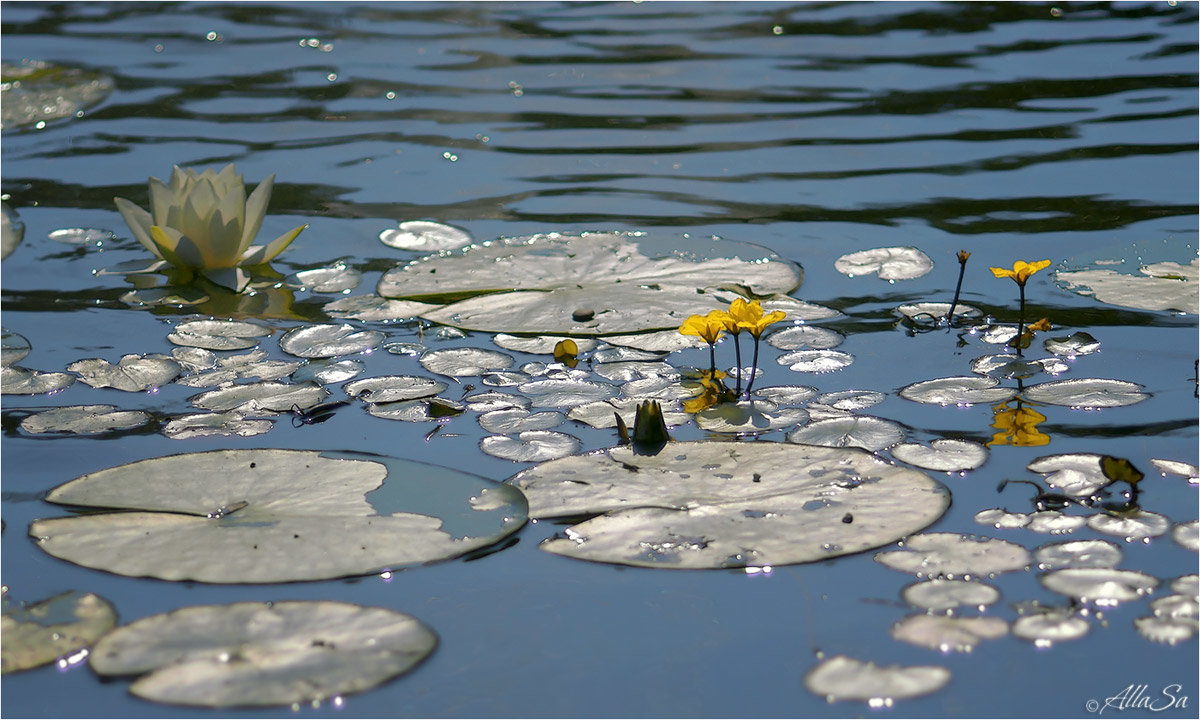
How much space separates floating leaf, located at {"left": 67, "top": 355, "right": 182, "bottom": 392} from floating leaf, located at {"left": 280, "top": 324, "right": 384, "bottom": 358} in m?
0.24

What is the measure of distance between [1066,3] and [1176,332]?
401 centimetres

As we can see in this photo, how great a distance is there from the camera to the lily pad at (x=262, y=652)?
1.38 m

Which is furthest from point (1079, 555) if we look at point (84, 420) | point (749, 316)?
point (84, 420)

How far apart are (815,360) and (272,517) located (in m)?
1.15

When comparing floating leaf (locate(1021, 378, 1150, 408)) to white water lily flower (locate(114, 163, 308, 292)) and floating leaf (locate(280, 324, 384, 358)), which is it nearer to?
floating leaf (locate(280, 324, 384, 358))

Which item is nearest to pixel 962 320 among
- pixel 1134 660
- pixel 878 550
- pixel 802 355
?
pixel 802 355

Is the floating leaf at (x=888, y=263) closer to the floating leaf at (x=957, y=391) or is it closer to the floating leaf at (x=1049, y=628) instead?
the floating leaf at (x=957, y=391)

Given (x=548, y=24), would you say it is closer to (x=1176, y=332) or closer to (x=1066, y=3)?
(x=1066, y=3)

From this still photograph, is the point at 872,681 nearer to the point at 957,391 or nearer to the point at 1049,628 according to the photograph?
the point at 1049,628

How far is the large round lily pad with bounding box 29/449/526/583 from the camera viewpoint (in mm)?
1654

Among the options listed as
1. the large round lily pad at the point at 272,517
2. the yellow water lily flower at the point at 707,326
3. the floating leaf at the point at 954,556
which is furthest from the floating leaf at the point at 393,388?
the floating leaf at the point at 954,556

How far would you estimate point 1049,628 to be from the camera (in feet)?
4.84

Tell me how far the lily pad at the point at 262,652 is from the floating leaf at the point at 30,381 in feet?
3.28

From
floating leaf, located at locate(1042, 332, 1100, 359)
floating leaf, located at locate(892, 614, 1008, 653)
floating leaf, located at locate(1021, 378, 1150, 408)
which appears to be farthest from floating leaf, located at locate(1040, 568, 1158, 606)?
floating leaf, located at locate(1042, 332, 1100, 359)
